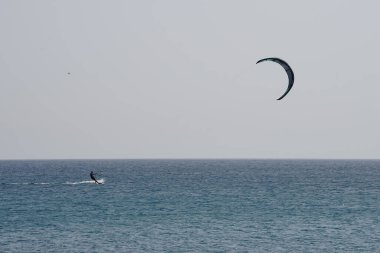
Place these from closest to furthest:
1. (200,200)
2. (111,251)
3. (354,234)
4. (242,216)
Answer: (111,251) → (354,234) → (242,216) → (200,200)

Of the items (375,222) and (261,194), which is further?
(261,194)

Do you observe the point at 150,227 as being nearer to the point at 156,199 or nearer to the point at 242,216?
the point at 242,216

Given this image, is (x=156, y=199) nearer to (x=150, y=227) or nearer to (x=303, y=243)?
(x=150, y=227)

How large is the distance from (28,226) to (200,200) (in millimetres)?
36430

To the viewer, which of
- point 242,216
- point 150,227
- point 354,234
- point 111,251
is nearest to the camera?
point 111,251

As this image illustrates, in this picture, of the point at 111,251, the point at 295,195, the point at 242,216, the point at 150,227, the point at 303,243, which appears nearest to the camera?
the point at 111,251

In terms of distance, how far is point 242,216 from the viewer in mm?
74938

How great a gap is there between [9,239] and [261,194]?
2395 inches

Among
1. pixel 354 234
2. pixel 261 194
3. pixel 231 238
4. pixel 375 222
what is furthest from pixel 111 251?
pixel 261 194

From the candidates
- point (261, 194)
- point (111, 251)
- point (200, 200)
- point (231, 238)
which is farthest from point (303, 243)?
point (261, 194)

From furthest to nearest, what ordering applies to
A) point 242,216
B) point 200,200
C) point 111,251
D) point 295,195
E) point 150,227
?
1. point 295,195
2. point 200,200
3. point 242,216
4. point 150,227
5. point 111,251

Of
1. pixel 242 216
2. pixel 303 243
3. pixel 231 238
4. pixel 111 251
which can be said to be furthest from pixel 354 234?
pixel 111 251

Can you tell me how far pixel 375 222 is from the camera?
69.1 metres

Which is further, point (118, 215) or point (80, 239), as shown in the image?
point (118, 215)
